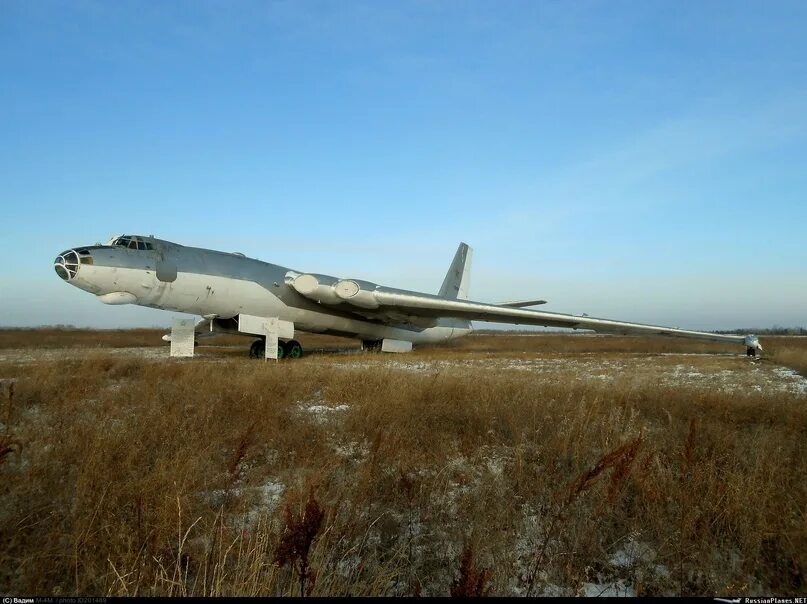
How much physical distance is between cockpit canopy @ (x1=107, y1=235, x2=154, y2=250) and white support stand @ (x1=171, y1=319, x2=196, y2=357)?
2287 mm

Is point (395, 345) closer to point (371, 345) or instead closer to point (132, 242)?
point (371, 345)

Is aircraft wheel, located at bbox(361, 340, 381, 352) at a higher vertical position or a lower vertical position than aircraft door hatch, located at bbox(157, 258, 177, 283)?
lower

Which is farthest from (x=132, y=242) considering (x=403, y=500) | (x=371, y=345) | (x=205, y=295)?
(x=403, y=500)

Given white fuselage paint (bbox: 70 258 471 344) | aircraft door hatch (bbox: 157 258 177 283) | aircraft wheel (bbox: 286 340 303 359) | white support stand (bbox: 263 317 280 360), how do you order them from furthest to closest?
aircraft wheel (bbox: 286 340 303 359) < white support stand (bbox: 263 317 280 360) < aircraft door hatch (bbox: 157 258 177 283) < white fuselage paint (bbox: 70 258 471 344)

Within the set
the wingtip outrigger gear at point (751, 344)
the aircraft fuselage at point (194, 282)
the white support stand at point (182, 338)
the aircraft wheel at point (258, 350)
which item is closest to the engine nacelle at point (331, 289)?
the aircraft fuselage at point (194, 282)

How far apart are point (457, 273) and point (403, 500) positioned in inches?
752

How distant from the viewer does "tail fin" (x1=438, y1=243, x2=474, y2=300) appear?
21.9 meters

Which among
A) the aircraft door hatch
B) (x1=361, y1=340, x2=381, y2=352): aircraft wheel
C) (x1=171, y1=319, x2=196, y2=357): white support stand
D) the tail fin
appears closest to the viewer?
the aircraft door hatch

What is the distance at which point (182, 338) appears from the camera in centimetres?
1342

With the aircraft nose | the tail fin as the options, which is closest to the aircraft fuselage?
the aircraft nose

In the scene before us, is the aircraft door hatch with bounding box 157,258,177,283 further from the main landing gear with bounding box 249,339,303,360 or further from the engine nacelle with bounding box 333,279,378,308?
the engine nacelle with bounding box 333,279,378,308

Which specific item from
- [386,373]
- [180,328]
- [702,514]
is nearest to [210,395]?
[386,373]

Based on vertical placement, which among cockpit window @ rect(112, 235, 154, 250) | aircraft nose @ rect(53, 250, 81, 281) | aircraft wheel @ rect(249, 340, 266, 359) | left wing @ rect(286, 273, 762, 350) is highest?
cockpit window @ rect(112, 235, 154, 250)

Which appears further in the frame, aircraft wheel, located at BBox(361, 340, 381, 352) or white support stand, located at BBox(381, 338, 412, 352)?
aircraft wheel, located at BBox(361, 340, 381, 352)
